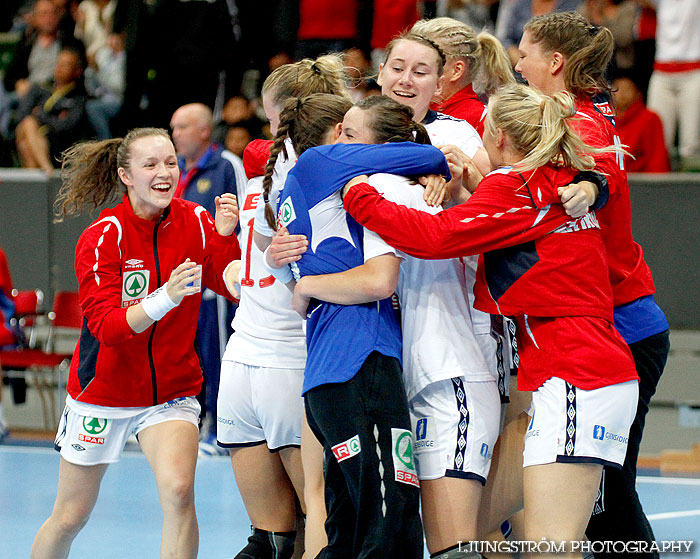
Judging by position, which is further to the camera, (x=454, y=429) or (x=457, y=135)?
(x=457, y=135)

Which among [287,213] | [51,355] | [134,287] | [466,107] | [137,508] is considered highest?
[466,107]

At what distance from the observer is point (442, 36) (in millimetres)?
4340

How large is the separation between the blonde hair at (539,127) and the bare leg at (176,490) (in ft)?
5.52

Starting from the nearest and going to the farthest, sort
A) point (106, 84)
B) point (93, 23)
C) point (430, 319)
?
point (430, 319) < point (106, 84) < point (93, 23)

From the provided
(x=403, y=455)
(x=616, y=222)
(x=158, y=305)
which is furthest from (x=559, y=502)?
(x=158, y=305)

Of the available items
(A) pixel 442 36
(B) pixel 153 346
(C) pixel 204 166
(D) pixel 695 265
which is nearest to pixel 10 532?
(B) pixel 153 346

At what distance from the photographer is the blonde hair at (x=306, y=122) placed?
369cm

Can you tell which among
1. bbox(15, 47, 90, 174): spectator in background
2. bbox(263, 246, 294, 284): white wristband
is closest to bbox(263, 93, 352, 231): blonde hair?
bbox(263, 246, 294, 284): white wristband

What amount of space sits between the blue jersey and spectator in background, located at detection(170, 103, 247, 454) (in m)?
4.32

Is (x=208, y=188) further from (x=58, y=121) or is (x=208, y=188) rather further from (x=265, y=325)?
(x=265, y=325)

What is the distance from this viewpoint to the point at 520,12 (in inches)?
383

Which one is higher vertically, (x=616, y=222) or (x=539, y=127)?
(x=539, y=127)

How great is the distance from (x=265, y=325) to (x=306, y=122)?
0.84 metres

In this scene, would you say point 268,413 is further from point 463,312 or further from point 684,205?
point 684,205
